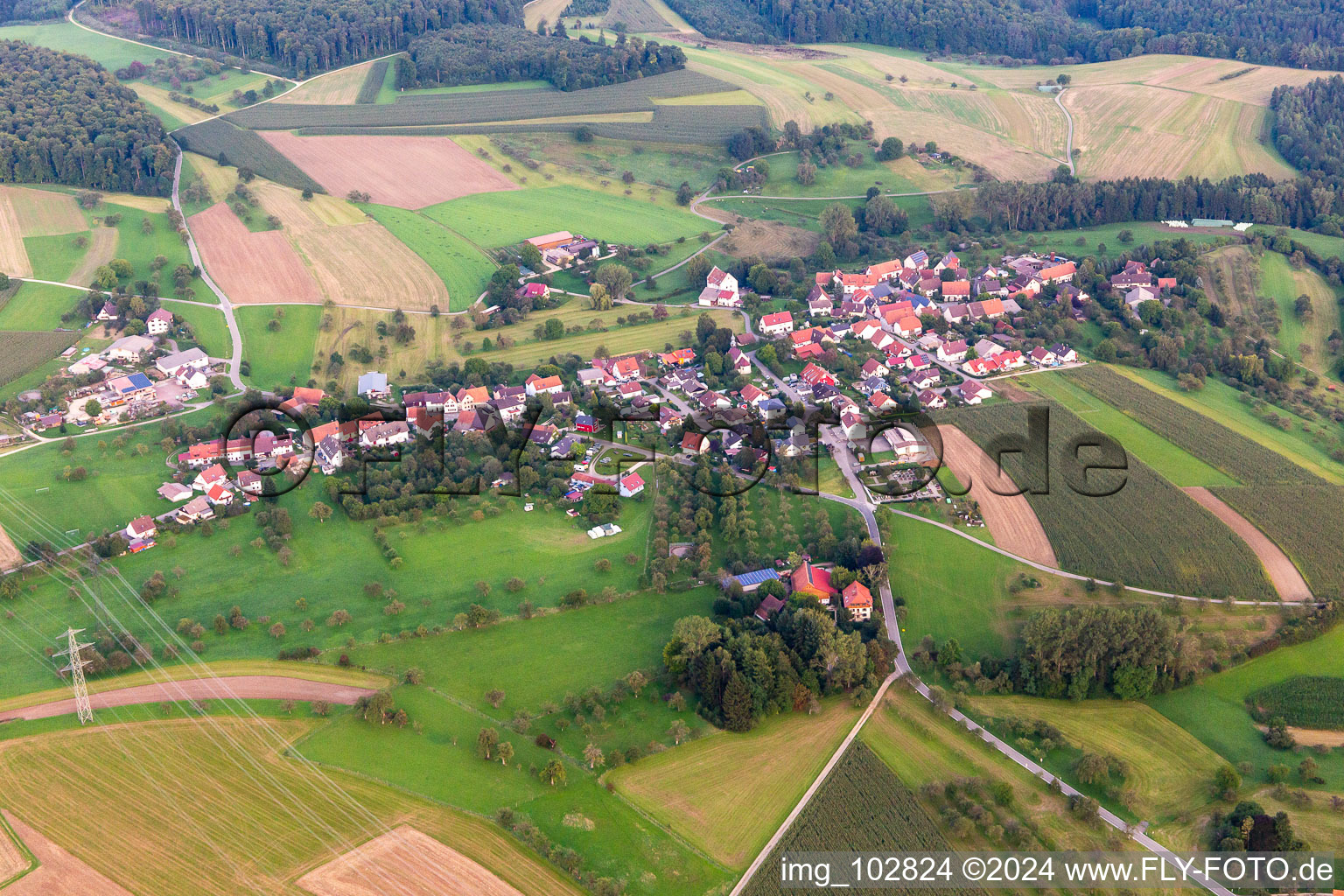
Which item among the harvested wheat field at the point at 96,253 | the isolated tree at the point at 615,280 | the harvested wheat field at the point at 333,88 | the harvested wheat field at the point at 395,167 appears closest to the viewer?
the harvested wheat field at the point at 96,253

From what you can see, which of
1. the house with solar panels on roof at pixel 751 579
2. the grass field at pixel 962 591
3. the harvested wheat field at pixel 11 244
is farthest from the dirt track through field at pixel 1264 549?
the harvested wheat field at pixel 11 244

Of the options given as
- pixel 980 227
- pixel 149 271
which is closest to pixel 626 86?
pixel 980 227

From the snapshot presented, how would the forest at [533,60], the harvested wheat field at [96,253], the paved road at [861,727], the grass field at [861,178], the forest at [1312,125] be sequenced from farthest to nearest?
the forest at [533,60], the grass field at [861,178], the forest at [1312,125], the harvested wheat field at [96,253], the paved road at [861,727]

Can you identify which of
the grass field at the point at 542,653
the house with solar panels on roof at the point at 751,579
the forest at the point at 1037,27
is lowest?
the grass field at the point at 542,653

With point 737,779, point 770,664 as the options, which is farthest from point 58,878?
point 770,664

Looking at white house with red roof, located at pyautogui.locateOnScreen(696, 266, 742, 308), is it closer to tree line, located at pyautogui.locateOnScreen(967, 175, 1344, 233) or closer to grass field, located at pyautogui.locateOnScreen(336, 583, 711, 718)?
tree line, located at pyautogui.locateOnScreen(967, 175, 1344, 233)

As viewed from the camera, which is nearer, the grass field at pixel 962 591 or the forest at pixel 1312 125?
the grass field at pixel 962 591

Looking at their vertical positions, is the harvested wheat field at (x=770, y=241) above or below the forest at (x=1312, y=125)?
below

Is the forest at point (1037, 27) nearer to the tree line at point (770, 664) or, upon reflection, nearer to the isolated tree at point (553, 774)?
the tree line at point (770, 664)
